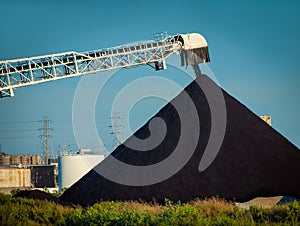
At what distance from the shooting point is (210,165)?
93.0ft

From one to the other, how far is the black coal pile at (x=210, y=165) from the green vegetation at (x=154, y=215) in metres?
3.24

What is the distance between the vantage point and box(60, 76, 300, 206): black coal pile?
27.1 meters

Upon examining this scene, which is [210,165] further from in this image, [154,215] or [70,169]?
[70,169]

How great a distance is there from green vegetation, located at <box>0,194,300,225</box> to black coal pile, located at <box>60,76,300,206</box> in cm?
324

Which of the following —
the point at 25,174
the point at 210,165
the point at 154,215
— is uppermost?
the point at 25,174

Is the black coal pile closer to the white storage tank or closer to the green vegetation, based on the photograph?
the green vegetation

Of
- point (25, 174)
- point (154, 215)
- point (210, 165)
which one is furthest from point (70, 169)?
point (154, 215)

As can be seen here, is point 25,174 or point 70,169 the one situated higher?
point 70,169

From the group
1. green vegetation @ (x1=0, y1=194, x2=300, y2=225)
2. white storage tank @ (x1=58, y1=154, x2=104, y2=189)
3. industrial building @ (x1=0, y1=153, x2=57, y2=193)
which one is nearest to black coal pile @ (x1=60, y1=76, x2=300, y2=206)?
green vegetation @ (x1=0, y1=194, x2=300, y2=225)

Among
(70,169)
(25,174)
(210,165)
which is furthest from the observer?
(70,169)

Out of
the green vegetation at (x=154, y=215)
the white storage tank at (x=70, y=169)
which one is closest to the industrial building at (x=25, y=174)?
the white storage tank at (x=70, y=169)

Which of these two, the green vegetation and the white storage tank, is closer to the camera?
the green vegetation

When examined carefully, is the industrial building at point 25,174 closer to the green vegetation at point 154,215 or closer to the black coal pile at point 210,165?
the black coal pile at point 210,165

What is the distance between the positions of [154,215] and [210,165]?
27.6 feet
